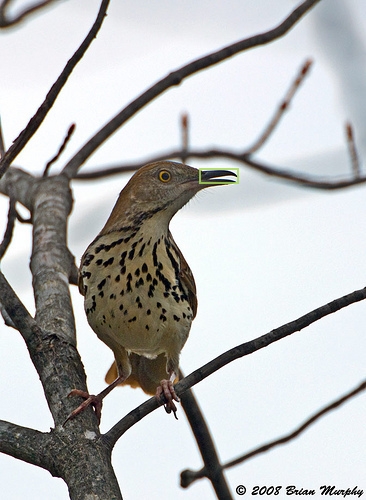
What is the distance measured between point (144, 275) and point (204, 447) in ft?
3.71

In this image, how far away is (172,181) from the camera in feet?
16.4

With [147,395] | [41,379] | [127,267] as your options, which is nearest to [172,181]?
[127,267]

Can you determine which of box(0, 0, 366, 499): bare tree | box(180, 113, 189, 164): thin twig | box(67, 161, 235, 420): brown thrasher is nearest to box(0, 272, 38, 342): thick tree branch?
box(0, 0, 366, 499): bare tree

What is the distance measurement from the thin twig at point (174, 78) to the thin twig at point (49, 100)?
183 centimetres

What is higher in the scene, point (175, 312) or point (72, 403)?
point (175, 312)

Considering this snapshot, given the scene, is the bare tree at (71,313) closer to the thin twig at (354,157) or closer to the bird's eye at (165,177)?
the thin twig at (354,157)

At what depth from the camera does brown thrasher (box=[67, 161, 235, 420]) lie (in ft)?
15.1

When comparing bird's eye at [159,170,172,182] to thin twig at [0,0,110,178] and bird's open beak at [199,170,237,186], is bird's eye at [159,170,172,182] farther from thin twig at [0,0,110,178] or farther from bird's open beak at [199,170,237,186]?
thin twig at [0,0,110,178]

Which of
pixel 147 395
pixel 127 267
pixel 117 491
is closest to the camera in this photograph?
pixel 117 491

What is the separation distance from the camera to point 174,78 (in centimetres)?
539

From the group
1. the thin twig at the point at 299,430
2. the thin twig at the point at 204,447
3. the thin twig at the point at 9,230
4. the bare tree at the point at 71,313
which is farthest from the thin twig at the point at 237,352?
the thin twig at the point at 9,230

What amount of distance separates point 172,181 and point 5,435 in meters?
2.33

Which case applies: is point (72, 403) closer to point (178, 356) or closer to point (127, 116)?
point (178, 356)

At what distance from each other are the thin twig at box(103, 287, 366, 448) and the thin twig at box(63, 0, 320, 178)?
272 cm
